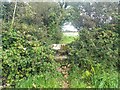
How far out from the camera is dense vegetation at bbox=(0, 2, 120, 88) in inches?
124

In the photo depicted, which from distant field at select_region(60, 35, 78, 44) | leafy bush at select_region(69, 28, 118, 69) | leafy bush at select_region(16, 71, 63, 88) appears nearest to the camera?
leafy bush at select_region(16, 71, 63, 88)

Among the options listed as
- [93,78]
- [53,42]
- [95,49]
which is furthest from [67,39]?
[93,78]

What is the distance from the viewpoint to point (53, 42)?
342 cm

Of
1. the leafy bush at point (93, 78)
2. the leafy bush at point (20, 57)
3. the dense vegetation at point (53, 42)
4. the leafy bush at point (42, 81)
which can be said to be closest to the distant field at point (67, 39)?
the dense vegetation at point (53, 42)

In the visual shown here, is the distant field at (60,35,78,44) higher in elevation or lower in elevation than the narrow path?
higher

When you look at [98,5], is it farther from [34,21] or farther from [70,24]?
[34,21]

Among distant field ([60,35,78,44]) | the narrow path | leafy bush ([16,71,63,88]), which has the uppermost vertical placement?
distant field ([60,35,78,44])

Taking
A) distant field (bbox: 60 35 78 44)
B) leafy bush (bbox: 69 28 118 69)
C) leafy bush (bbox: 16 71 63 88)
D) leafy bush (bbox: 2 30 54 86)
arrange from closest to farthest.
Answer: leafy bush (bbox: 16 71 63 88), leafy bush (bbox: 2 30 54 86), leafy bush (bbox: 69 28 118 69), distant field (bbox: 60 35 78 44)

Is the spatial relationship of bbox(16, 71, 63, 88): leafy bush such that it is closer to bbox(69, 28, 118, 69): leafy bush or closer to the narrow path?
the narrow path

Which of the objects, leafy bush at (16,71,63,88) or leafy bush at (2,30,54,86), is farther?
leafy bush at (2,30,54,86)

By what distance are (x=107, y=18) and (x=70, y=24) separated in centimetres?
52

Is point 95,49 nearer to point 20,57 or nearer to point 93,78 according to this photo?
point 93,78

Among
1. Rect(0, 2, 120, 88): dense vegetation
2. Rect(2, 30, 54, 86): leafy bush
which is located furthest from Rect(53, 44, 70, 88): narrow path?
Rect(2, 30, 54, 86): leafy bush

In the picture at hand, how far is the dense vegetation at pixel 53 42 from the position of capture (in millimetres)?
3139
